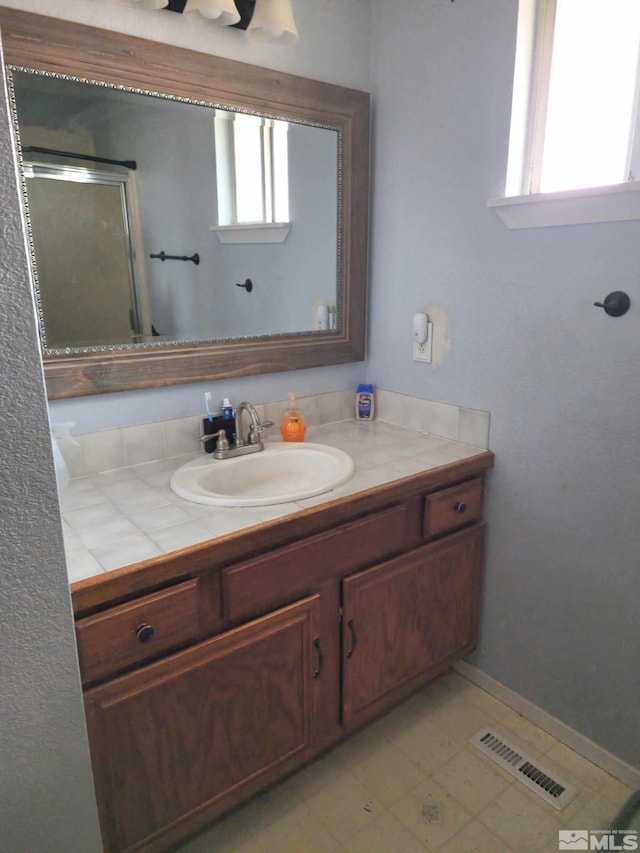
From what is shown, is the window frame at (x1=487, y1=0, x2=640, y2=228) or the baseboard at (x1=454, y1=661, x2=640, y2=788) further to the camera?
the baseboard at (x1=454, y1=661, x2=640, y2=788)

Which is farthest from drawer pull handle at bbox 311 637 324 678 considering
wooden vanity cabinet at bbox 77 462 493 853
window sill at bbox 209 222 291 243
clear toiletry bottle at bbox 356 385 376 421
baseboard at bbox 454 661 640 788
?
window sill at bbox 209 222 291 243

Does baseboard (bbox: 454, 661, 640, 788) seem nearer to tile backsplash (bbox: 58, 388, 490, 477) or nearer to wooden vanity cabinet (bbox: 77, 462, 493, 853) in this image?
wooden vanity cabinet (bbox: 77, 462, 493, 853)

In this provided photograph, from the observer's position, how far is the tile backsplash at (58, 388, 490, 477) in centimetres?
149

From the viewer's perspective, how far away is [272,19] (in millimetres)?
1443

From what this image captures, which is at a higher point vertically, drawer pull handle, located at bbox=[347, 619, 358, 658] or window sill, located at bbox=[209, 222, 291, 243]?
window sill, located at bbox=[209, 222, 291, 243]

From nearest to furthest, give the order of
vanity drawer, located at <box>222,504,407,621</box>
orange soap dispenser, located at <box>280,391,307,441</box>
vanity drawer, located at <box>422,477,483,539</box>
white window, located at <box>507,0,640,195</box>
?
vanity drawer, located at <box>222,504,407,621</box> < white window, located at <box>507,0,640,195</box> < vanity drawer, located at <box>422,477,483,539</box> < orange soap dispenser, located at <box>280,391,307,441</box>

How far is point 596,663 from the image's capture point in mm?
1524

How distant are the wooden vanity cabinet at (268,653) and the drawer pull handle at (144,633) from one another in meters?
0.01

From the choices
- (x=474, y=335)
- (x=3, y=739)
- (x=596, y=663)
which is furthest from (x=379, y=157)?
(x=3, y=739)

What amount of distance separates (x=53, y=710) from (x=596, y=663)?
4.46 feet

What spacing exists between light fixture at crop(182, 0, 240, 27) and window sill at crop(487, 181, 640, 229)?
0.81 meters

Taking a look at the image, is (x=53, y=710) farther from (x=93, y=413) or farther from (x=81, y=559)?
(x=93, y=413)

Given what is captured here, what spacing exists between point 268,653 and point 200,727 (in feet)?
0.67

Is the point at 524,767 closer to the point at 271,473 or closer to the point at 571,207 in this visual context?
the point at 271,473
